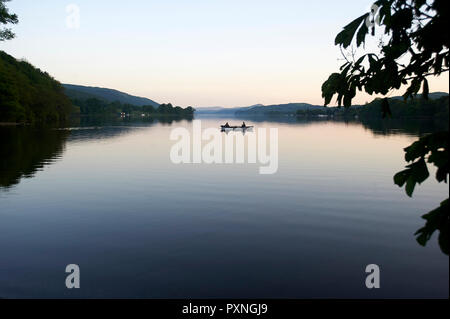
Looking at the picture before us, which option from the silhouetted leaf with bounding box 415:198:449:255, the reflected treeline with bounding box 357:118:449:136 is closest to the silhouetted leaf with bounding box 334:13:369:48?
the silhouetted leaf with bounding box 415:198:449:255

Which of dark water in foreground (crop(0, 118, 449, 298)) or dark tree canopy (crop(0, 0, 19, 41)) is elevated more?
dark tree canopy (crop(0, 0, 19, 41))

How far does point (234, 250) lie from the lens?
12398mm

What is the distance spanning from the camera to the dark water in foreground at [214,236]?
976 centimetres

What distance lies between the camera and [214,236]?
13.9 metres

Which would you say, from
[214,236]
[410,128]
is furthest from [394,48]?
[410,128]

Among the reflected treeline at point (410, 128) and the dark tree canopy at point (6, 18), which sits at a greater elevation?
the dark tree canopy at point (6, 18)

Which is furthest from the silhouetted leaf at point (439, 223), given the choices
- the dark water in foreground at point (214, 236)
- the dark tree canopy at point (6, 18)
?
the dark tree canopy at point (6, 18)

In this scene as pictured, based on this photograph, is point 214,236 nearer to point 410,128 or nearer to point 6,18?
point 6,18

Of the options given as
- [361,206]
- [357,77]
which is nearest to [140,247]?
[357,77]

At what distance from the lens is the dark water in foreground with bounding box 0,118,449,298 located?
9758 mm

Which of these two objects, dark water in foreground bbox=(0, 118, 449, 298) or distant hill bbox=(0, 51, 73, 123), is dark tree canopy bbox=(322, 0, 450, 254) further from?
distant hill bbox=(0, 51, 73, 123)

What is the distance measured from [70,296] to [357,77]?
8.06 meters

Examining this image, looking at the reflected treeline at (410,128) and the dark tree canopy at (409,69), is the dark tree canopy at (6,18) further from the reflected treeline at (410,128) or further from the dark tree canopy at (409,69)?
the reflected treeline at (410,128)
